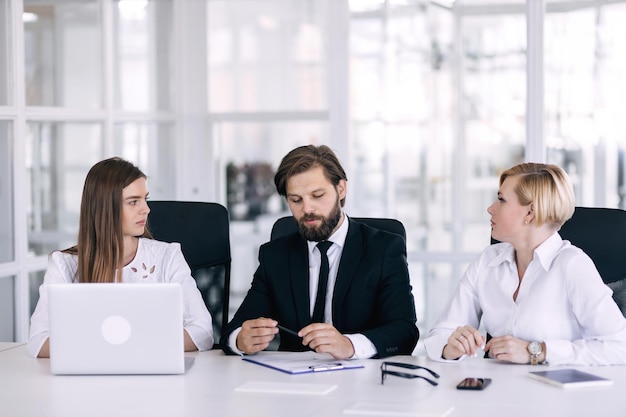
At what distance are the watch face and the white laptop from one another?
3.12 feet

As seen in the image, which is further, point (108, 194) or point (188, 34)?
point (188, 34)

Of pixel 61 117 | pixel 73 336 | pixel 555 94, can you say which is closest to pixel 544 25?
pixel 555 94

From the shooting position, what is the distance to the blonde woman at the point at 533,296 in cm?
273

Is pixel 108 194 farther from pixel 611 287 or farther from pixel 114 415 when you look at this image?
pixel 611 287

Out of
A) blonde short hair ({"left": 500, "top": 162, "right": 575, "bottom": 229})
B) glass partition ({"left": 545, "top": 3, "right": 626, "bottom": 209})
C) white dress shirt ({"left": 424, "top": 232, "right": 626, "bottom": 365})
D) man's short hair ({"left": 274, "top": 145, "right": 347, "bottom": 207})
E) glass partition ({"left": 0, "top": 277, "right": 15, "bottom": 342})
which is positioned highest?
glass partition ({"left": 545, "top": 3, "right": 626, "bottom": 209})

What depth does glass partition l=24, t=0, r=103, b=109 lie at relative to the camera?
4.16 meters

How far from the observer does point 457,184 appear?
4887mm

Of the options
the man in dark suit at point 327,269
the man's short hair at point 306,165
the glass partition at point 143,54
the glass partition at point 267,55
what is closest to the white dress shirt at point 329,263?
the man in dark suit at point 327,269

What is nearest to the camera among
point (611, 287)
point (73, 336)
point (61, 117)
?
point (73, 336)

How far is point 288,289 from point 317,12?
252 cm

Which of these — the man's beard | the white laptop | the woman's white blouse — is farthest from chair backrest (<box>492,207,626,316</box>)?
the white laptop

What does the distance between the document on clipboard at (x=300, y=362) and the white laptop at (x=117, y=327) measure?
266 millimetres

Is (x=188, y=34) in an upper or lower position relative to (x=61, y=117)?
upper

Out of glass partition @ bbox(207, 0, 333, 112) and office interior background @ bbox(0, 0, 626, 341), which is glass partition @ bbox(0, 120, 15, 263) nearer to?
office interior background @ bbox(0, 0, 626, 341)
